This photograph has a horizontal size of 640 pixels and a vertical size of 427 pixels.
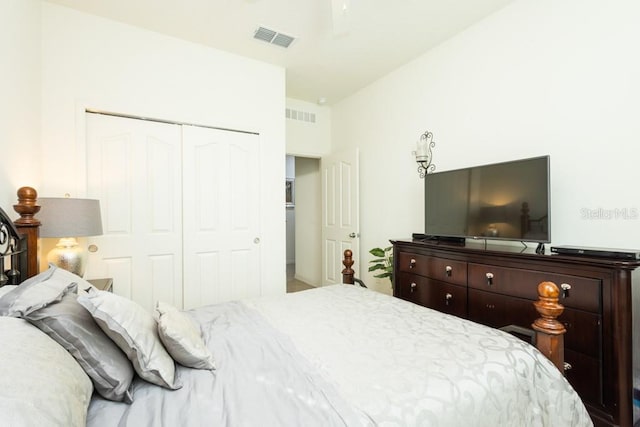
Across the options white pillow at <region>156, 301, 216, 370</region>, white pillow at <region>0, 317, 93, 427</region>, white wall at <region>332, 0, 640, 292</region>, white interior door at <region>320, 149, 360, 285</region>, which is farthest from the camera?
white interior door at <region>320, 149, 360, 285</region>

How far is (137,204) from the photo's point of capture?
2.72 metres

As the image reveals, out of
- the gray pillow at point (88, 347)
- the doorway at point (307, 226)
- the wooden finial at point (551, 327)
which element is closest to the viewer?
the gray pillow at point (88, 347)

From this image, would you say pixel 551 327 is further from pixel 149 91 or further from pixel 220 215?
pixel 149 91

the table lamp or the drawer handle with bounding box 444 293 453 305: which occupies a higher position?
the table lamp

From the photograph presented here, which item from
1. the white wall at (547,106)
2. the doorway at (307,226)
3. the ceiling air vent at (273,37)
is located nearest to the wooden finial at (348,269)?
the white wall at (547,106)

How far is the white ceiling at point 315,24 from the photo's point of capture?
2371mm

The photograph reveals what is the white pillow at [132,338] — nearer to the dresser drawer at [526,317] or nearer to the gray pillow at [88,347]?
the gray pillow at [88,347]

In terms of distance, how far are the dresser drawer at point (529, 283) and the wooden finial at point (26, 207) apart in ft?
8.88

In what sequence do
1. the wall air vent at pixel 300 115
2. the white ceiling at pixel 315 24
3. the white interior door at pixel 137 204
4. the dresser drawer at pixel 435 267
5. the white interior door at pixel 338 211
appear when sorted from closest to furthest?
the dresser drawer at pixel 435 267 → the white ceiling at pixel 315 24 → the white interior door at pixel 137 204 → the white interior door at pixel 338 211 → the wall air vent at pixel 300 115

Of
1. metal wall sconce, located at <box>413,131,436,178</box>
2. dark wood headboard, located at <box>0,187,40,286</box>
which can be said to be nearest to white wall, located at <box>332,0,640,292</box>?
metal wall sconce, located at <box>413,131,436,178</box>

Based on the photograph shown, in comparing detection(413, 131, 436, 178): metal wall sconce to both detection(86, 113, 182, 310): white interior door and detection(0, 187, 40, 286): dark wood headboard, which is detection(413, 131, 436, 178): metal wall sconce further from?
detection(0, 187, 40, 286): dark wood headboard

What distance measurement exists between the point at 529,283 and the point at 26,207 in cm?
289

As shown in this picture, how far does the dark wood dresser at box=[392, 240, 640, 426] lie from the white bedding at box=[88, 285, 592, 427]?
1.71 feet

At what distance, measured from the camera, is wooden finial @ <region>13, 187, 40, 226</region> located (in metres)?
1.62
